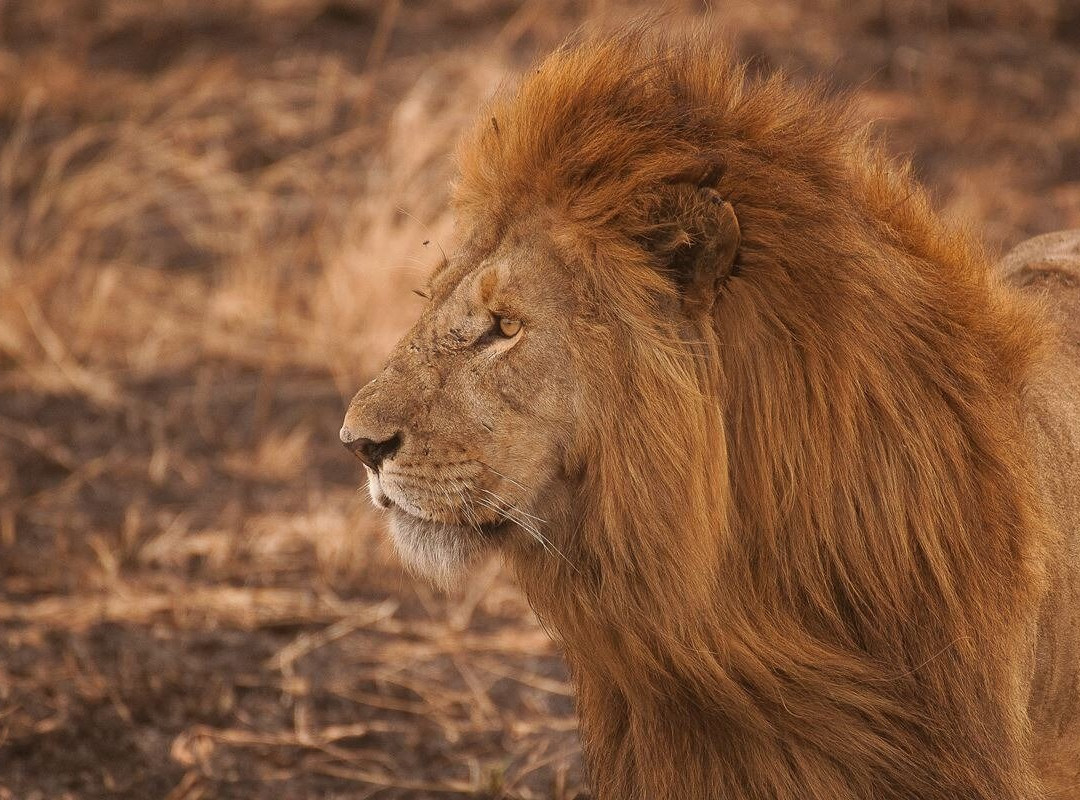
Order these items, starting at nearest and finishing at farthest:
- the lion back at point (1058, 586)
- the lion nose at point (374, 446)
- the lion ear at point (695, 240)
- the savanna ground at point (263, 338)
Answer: the lion ear at point (695, 240)
the lion nose at point (374, 446)
the lion back at point (1058, 586)
the savanna ground at point (263, 338)

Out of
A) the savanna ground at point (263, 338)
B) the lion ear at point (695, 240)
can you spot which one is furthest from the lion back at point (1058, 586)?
the lion ear at point (695, 240)

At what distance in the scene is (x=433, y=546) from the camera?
2.44 m

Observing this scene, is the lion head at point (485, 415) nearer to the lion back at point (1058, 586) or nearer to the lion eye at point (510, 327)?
the lion eye at point (510, 327)

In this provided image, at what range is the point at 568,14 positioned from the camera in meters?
9.27

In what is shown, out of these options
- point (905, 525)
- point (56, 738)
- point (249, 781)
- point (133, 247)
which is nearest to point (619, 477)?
point (905, 525)

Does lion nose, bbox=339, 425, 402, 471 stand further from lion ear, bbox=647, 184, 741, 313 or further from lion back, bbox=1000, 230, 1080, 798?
lion back, bbox=1000, 230, 1080, 798

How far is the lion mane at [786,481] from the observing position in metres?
2.27

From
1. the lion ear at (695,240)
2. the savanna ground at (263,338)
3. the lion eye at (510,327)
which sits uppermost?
the lion ear at (695,240)

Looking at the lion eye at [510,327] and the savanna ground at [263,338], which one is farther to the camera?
the savanna ground at [263,338]

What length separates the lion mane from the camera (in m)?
2.27

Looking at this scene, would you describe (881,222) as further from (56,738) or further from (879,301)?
(56,738)

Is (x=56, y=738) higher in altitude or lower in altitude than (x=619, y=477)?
lower

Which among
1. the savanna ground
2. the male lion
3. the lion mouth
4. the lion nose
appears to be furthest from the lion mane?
the savanna ground

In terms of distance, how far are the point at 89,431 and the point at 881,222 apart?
387 centimetres
